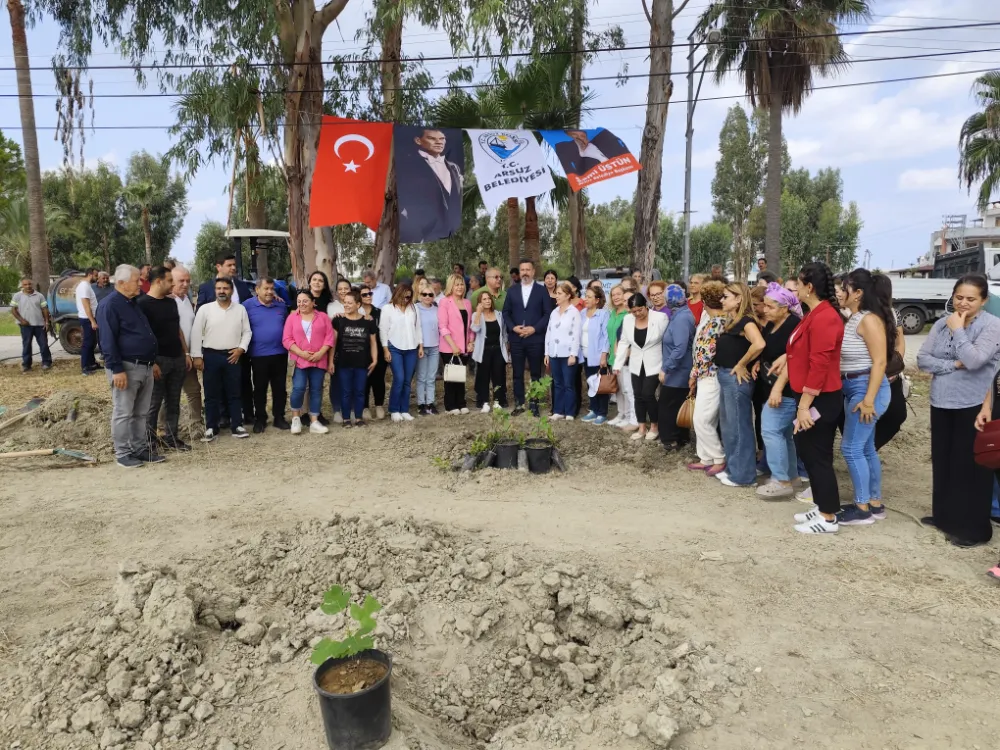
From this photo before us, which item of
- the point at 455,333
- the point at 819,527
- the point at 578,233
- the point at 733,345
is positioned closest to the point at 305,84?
the point at 455,333

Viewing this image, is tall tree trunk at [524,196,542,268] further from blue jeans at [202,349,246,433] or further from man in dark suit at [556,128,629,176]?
A: blue jeans at [202,349,246,433]

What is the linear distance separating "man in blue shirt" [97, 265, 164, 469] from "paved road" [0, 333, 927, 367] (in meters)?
9.43

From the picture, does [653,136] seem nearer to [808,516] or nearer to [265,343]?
[265,343]

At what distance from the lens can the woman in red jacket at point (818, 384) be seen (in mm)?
4297

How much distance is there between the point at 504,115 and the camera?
43.9 ft

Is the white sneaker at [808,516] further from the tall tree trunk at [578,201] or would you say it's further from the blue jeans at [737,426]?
the tall tree trunk at [578,201]

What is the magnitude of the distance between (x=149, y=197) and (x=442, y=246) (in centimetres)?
1544

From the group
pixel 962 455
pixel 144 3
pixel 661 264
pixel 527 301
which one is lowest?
pixel 962 455

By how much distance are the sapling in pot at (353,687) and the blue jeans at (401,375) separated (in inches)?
208

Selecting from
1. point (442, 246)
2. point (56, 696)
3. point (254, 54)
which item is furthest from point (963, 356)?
point (442, 246)

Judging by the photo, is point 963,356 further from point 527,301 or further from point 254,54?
point 254,54

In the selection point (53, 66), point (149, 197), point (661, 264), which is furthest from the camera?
point (661, 264)

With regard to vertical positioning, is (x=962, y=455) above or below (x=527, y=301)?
below

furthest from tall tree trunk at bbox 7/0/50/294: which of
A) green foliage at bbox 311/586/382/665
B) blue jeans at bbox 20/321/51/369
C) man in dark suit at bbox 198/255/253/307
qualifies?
green foliage at bbox 311/586/382/665
